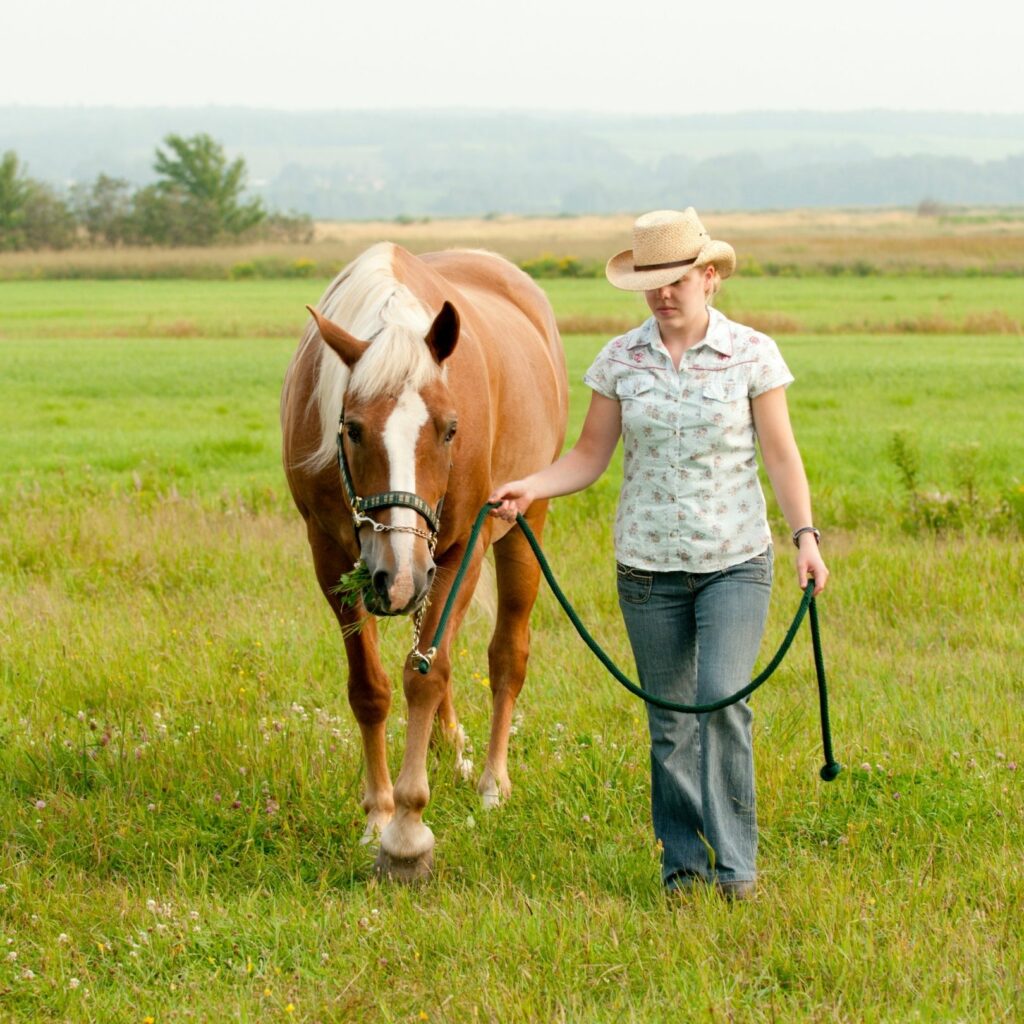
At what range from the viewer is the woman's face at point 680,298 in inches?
155

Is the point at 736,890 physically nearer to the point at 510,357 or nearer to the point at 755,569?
the point at 755,569

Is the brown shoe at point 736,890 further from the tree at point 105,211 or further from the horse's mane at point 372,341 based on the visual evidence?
the tree at point 105,211

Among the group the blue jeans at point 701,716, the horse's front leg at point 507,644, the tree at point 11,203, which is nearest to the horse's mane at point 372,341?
the blue jeans at point 701,716

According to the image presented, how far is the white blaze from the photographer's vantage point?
3.72 m

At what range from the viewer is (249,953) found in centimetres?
366

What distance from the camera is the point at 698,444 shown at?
3.99 m

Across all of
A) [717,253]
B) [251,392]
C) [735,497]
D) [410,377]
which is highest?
[717,253]

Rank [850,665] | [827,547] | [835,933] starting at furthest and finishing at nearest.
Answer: [827,547], [850,665], [835,933]

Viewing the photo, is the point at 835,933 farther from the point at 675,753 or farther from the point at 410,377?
the point at 410,377

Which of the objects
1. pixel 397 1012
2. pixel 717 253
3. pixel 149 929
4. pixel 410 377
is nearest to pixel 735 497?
pixel 717 253

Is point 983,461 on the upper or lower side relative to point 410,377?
lower

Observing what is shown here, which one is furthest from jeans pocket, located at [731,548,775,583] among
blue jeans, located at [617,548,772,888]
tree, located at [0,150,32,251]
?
tree, located at [0,150,32,251]

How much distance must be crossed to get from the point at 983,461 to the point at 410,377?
985cm

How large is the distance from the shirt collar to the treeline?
72984mm
